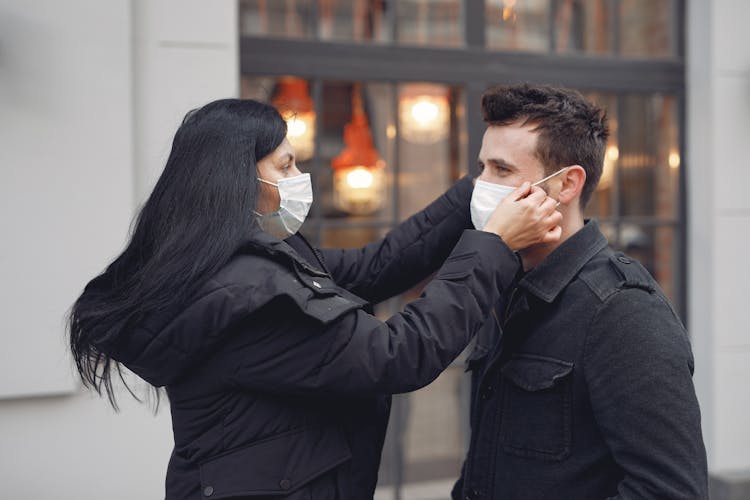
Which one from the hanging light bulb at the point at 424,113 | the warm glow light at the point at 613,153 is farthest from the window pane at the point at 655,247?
the hanging light bulb at the point at 424,113

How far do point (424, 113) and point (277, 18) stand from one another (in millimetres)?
912

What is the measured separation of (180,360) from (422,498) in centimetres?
293

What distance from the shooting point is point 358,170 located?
4027 millimetres

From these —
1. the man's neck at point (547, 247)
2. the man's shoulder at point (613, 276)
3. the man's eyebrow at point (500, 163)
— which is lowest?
the man's shoulder at point (613, 276)

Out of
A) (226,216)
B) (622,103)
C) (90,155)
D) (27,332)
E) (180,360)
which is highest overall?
(622,103)

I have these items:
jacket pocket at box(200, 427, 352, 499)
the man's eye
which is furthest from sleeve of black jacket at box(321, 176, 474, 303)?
jacket pocket at box(200, 427, 352, 499)

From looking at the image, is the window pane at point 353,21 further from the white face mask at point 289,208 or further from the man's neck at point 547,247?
the man's neck at point 547,247

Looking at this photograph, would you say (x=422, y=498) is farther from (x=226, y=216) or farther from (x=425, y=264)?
(x=226, y=216)

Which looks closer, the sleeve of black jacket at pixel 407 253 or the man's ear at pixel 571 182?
the man's ear at pixel 571 182

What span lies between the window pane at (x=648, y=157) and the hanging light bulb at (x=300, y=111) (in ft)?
6.08

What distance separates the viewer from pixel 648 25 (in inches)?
175

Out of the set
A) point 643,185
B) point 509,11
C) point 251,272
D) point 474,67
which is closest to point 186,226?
point 251,272

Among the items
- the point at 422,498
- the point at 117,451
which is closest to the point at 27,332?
the point at 117,451

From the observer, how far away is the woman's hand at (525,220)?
5.68 feet
